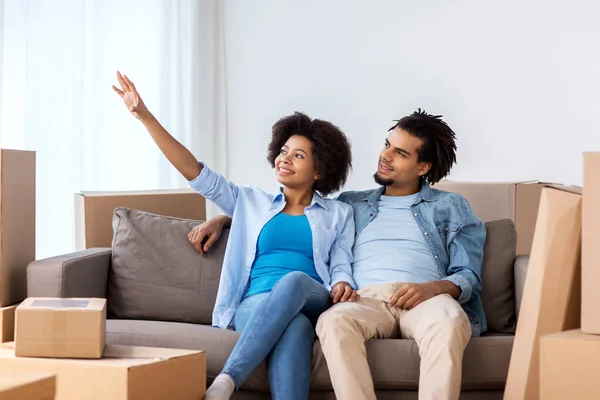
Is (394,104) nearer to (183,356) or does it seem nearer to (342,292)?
(342,292)

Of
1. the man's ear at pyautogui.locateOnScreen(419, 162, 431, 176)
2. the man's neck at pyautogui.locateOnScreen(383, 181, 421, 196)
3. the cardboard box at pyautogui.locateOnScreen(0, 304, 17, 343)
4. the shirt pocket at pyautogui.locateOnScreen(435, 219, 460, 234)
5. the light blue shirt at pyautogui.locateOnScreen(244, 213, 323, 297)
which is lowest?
the cardboard box at pyautogui.locateOnScreen(0, 304, 17, 343)

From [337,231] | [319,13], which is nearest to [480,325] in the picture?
[337,231]

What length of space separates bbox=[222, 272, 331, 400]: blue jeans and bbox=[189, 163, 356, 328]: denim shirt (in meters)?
0.21

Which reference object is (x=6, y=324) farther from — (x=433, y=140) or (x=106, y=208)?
(x=433, y=140)

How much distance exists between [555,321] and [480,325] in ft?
1.45

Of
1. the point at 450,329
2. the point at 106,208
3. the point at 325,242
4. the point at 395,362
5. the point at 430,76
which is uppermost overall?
the point at 430,76

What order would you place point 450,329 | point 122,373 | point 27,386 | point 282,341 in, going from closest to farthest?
point 27,386 < point 122,373 < point 450,329 < point 282,341

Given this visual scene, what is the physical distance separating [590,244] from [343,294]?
31.2 inches

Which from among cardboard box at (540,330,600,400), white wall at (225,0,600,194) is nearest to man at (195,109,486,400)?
cardboard box at (540,330,600,400)

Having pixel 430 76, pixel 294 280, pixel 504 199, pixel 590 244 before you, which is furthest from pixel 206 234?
pixel 430 76

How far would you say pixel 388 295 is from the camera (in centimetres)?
253

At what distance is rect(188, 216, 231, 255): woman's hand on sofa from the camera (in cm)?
280

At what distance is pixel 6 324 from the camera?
7.95 feet

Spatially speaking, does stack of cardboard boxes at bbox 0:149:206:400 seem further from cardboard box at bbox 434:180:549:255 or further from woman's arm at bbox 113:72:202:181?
cardboard box at bbox 434:180:549:255
